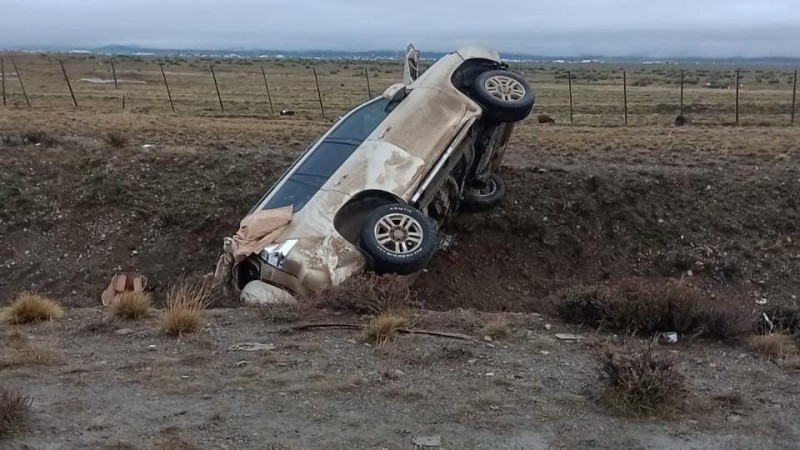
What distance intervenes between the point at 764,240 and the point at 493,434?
25.9ft

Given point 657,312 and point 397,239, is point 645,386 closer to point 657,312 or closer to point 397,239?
point 657,312

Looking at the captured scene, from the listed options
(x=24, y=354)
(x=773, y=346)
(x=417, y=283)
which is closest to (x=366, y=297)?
(x=24, y=354)

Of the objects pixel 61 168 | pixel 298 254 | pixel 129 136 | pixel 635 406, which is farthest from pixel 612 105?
pixel 635 406

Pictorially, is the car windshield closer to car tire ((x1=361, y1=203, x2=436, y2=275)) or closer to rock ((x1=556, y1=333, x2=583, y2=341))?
car tire ((x1=361, y1=203, x2=436, y2=275))

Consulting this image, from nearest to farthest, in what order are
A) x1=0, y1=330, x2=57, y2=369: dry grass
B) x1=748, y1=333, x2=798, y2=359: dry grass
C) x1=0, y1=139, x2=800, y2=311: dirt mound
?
x1=0, y1=330, x2=57, y2=369: dry grass < x1=748, y1=333, x2=798, y2=359: dry grass < x1=0, y1=139, x2=800, y2=311: dirt mound

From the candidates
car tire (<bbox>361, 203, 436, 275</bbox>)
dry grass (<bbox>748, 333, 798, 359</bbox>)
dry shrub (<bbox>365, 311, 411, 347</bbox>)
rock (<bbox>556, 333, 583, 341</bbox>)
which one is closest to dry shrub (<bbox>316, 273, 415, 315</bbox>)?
dry shrub (<bbox>365, 311, 411, 347</bbox>)

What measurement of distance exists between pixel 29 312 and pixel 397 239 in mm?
3273

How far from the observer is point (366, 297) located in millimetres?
6648

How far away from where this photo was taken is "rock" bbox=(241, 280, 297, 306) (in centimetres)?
722

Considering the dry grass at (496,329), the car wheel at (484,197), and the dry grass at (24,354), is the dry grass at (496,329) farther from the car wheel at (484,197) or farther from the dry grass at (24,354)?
the car wheel at (484,197)

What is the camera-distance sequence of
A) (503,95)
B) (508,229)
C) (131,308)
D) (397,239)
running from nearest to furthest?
(131,308) < (397,239) < (503,95) < (508,229)

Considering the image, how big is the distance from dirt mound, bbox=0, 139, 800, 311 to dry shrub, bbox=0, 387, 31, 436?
19.0ft

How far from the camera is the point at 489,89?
30.8 ft

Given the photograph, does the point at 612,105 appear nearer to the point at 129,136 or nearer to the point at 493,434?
the point at 129,136
